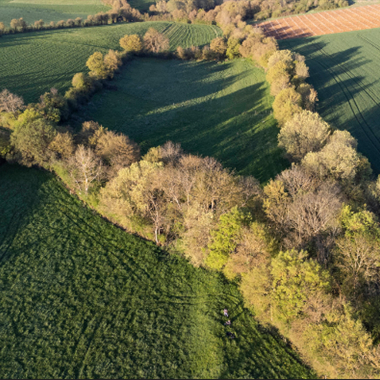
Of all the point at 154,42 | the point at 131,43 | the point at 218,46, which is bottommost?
the point at 131,43

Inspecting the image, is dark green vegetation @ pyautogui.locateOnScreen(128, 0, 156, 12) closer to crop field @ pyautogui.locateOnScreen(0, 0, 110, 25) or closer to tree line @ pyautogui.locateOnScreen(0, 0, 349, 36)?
tree line @ pyautogui.locateOnScreen(0, 0, 349, 36)

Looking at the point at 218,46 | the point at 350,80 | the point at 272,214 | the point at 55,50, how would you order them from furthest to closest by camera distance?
the point at 218,46, the point at 55,50, the point at 350,80, the point at 272,214

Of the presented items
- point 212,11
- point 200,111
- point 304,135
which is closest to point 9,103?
point 200,111

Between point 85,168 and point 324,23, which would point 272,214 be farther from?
point 324,23

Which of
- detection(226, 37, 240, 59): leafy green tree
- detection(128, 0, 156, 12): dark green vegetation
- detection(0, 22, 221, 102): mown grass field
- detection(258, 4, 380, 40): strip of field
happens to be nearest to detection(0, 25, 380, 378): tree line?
detection(0, 22, 221, 102): mown grass field

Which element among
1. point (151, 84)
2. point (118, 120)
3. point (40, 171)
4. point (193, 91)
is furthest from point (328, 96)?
point (40, 171)

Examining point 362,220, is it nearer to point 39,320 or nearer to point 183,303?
point 183,303

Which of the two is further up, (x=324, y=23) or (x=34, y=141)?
(x=324, y=23)
